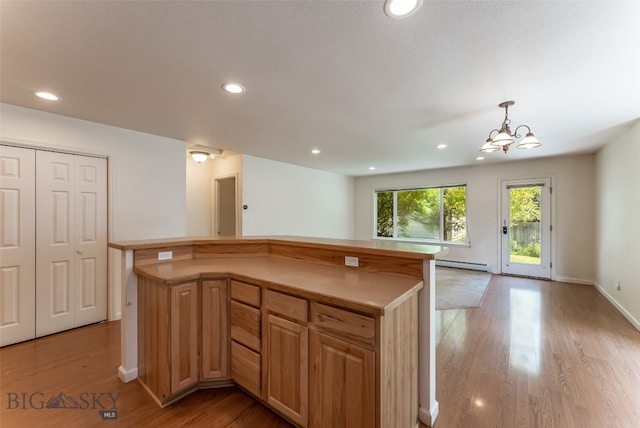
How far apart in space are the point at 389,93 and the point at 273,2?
1.27 meters

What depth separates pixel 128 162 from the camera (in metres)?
3.33

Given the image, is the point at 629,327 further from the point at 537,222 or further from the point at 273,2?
the point at 273,2

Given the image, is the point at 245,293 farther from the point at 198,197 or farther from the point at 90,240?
the point at 198,197

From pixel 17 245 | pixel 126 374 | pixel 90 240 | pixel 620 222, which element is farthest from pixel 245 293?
pixel 620 222

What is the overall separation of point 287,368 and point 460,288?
3.92 metres

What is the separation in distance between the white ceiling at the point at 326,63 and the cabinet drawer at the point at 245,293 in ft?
5.00

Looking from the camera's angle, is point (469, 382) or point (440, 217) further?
point (440, 217)

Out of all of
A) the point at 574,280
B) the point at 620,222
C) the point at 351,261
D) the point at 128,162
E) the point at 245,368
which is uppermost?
the point at 128,162

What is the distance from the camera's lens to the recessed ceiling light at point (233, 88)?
2152mm

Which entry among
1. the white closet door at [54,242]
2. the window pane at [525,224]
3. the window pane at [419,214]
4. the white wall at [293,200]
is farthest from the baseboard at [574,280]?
the white closet door at [54,242]

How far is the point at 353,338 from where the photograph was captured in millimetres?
1305

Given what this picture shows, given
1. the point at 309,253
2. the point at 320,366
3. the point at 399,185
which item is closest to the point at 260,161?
the point at 309,253

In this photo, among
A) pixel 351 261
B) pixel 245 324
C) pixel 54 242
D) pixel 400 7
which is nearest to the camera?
pixel 400 7

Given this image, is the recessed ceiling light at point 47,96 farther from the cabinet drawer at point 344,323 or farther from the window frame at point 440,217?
the window frame at point 440,217
